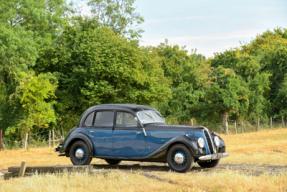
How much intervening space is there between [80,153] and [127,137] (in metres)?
1.82

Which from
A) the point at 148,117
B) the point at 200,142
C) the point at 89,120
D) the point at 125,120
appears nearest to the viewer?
the point at 200,142

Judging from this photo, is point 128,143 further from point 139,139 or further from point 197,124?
point 197,124

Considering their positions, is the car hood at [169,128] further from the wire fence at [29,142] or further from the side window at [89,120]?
the wire fence at [29,142]

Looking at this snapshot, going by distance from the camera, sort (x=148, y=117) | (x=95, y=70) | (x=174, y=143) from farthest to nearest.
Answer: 1. (x=95, y=70)
2. (x=148, y=117)
3. (x=174, y=143)

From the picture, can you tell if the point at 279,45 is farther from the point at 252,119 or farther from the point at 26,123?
the point at 26,123

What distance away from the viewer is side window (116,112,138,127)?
10828 millimetres

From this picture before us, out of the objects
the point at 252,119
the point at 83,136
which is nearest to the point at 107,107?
the point at 83,136

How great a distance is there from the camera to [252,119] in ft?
135

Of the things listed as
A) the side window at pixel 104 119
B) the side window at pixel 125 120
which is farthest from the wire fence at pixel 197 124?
the side window at pixel 125 120

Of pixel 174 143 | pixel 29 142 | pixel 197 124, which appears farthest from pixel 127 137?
pixel 197 124

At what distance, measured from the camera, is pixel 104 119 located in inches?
445

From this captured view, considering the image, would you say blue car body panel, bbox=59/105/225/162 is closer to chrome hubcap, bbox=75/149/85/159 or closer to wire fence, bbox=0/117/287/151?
chrome hubcap, bbox=75/149/85/159

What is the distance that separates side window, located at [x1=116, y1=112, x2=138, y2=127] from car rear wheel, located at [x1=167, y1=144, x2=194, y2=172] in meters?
1.51

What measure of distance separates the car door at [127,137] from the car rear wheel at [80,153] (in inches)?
38.8
